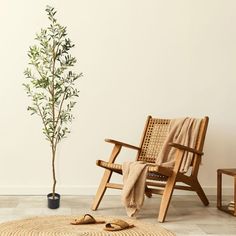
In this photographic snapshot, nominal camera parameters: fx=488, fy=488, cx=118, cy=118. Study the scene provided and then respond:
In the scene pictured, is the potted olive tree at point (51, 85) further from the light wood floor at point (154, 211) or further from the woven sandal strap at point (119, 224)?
the woven sandal strap at point (119, 224)

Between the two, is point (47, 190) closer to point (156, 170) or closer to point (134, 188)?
point (134, 188)

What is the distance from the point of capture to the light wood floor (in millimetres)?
3463

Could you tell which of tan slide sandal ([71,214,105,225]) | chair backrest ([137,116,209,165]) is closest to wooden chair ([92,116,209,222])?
chair backrest ([137,116,209,165])

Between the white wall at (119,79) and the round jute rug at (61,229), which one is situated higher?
the white wall at (119,79)

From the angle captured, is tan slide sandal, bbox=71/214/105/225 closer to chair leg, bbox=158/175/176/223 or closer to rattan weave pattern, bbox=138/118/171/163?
chair leg, bbox=158/175/176/223

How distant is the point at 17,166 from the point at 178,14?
217 cm

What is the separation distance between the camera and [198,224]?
356cm

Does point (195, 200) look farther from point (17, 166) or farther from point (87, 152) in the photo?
point (17, 166)

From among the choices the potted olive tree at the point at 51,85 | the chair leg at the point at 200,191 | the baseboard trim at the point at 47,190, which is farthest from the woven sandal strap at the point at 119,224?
the baseboard trim at the point at 47,190

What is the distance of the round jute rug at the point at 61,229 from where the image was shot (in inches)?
124


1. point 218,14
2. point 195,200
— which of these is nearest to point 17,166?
point 195,200


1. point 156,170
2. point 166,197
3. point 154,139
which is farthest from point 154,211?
point 154,139

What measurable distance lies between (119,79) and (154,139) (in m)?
0.71

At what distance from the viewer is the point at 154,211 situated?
A: 13.3 feet
